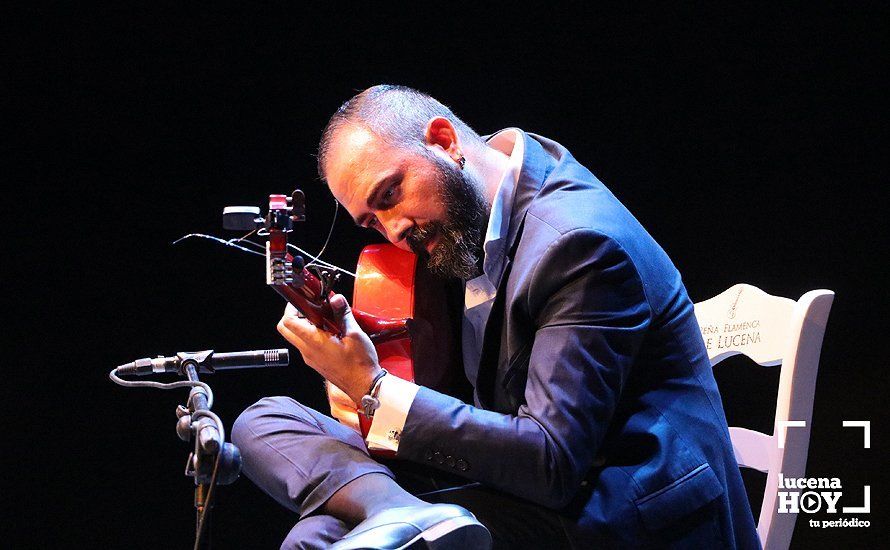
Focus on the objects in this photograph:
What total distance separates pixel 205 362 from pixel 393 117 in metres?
0.65

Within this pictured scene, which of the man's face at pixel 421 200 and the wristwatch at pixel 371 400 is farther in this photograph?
the man's face at pixel 421 200

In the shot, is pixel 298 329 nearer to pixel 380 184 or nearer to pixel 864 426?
pixel 380 184

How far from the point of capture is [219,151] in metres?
2.82

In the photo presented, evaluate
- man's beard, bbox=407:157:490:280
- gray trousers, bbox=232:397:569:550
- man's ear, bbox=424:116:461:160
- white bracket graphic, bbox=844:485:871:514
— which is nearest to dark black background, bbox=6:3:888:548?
white bracket graphic, bbox=844:485:871:514

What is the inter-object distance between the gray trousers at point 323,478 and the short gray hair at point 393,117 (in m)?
0.58

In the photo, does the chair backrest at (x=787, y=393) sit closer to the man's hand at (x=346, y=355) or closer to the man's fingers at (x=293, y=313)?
the man's hand at (x=346, y=355)

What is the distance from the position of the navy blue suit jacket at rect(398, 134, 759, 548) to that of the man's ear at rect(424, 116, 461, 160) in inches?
10.8

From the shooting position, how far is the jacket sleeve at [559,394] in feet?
4.44

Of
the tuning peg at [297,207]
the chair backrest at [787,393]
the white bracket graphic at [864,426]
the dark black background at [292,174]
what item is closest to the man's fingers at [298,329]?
the tuning peg at [297,207]

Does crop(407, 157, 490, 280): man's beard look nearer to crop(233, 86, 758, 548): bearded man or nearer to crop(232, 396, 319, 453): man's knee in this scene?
crop(233, 86, 758, 548): bearded man

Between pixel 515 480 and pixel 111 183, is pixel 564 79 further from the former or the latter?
pixel 515 480

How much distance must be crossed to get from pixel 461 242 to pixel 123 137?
1545 mm

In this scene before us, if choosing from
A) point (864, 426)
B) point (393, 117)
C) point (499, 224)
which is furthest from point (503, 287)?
Result: point (864, 426)

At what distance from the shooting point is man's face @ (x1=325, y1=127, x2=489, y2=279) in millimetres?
1713
